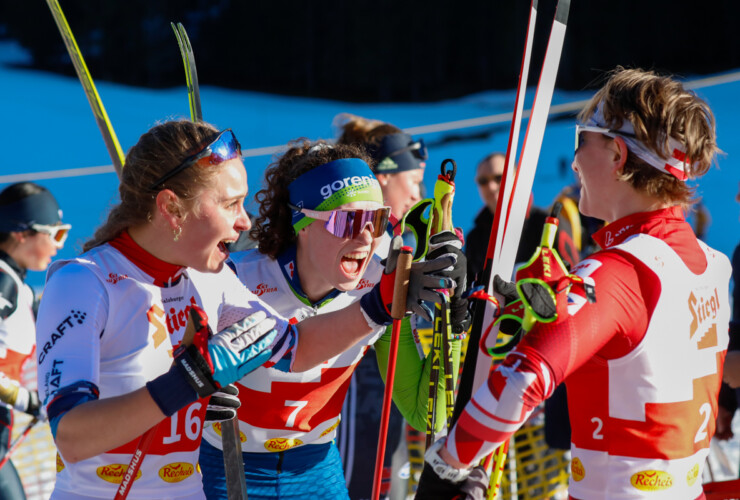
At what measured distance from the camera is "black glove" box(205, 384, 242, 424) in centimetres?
180

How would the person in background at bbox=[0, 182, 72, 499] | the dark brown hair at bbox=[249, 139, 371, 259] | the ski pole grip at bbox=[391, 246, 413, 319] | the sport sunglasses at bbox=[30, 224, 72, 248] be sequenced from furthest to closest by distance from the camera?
the sport sunglasses at bbox=[30, 224, 72, 248]
the person in background at bbox=[0, 182, 72, 499]
the dark brown hair at bbox=[249, 139, 371, 259]
the ski pole grip at bbox=[391, 246, 413, 319]

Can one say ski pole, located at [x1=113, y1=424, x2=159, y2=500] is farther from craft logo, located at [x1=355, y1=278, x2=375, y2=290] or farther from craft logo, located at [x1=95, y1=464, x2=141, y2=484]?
craft logo, located at [x1=355, y1=278, x2=375, y2=290]

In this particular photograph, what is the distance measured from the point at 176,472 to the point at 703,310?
1.20 meters

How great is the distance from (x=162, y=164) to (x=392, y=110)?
7.70 metres

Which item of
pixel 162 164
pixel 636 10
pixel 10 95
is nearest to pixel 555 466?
pixel 162 164

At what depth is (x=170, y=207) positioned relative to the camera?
1.77m

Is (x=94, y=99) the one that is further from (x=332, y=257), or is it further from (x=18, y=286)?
(x=18, y=286)

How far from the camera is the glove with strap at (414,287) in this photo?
1896mm

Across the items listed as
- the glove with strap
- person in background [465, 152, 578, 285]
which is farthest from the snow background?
the glove with strap

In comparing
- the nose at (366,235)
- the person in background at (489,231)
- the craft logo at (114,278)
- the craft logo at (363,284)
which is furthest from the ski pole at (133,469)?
the person in background at (489,231)

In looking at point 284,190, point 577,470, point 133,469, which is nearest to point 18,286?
point 284,190

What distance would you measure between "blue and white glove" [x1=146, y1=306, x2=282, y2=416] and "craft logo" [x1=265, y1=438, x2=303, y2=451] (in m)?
0.75

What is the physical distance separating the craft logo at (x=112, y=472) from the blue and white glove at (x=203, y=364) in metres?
0.32

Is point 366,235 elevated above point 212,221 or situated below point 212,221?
below
